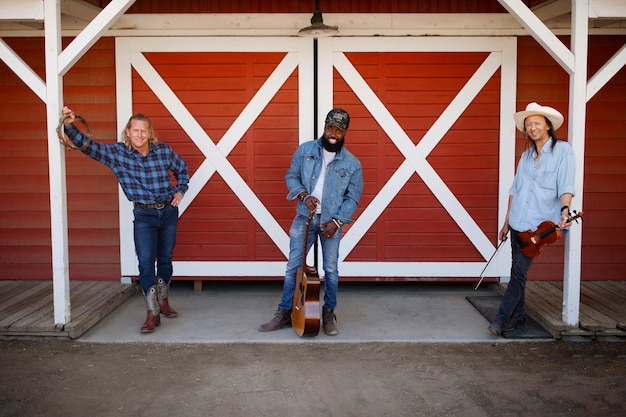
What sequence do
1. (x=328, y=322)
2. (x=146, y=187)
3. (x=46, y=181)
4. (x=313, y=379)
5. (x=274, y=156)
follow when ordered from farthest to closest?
(x=46, y=181), (x=274, y=156), (x=328, y=322), (x=146, y=187), (x=313, y=379)

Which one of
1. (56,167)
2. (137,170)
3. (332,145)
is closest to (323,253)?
(332,145)

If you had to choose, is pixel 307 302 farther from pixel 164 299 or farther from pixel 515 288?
pixel 515 288

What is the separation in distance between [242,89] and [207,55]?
43cm

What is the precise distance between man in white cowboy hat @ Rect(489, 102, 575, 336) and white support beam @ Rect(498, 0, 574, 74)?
1.46 feet

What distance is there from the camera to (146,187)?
15.8 feet

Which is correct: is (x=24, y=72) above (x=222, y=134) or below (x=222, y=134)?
above

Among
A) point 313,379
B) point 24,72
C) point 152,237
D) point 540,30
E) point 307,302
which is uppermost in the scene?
point 540,30

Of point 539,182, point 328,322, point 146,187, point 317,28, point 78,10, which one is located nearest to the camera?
point 539,182

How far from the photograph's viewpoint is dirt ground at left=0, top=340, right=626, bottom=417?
12.0ft

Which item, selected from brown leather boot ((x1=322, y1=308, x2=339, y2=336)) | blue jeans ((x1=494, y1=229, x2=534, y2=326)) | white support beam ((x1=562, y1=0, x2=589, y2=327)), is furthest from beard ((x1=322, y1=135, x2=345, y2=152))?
white support beam ((x1=562, y1=0, x2=589, y2=327))

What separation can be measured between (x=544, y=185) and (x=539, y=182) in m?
0.04

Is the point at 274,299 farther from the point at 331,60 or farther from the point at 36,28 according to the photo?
the point at 36,28

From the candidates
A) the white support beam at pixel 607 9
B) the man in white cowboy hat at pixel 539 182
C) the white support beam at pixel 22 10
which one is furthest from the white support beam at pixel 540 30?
the white support beam at pixel 22 10

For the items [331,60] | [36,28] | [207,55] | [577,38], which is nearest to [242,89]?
[207,55]
